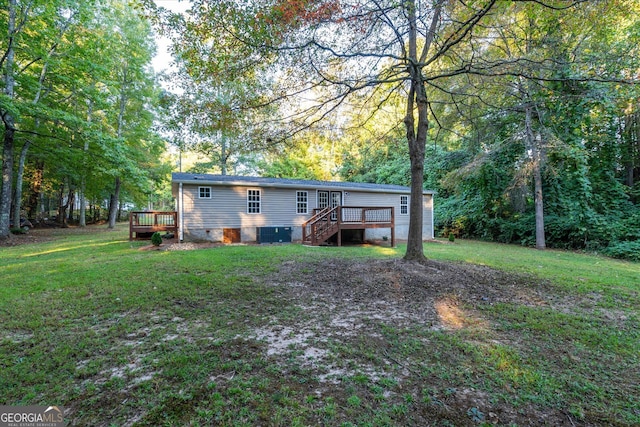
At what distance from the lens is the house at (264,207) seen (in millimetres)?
11758

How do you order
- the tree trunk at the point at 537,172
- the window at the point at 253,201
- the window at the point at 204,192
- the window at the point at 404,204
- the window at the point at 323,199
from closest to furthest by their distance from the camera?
the tree trunk at the point at 537,172 → the window at the point at 204,192 → the window at the point at 253,201 → the window at the point at 323,199 → the window at the point at 404,204

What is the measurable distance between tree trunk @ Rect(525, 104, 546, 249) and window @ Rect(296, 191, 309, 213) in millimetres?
10004

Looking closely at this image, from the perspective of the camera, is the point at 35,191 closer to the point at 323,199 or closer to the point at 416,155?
the point at 323,199

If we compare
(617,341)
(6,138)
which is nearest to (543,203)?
(617,341)

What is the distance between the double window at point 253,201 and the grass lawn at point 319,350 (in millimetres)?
→ 7116

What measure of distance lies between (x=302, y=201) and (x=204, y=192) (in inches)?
179

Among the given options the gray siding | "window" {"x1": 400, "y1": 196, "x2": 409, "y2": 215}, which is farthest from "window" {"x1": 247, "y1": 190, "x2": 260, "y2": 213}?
"window" {"x1": 400, "y1": 196, "x2": 409, "y2": 215}

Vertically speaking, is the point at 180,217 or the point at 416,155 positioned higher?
the point at 416,155

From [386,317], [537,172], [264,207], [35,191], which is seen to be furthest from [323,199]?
[35,191]

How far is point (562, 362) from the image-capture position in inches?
113

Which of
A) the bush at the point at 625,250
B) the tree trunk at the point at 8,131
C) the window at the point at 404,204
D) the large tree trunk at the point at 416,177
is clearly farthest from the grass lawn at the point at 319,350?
the window at the point at 404,204

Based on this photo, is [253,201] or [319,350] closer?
[319,350]

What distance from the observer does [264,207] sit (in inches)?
519

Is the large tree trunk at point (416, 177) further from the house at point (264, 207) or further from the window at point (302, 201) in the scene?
the window at point (302, 201)
